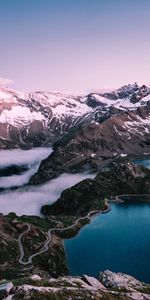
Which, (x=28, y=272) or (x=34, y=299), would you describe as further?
(x=28, y=272)

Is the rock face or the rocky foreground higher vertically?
the rocky foreground

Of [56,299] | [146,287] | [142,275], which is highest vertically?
[56,299]

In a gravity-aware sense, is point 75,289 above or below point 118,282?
above

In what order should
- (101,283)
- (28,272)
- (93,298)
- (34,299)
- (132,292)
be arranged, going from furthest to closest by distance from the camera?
1. (28,272)
2. (101,283)
3. (132,292)
4. (93,298)
5. (34,299)

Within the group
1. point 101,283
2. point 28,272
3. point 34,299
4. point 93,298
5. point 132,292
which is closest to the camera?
point 34,299

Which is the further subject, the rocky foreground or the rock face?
the rock face

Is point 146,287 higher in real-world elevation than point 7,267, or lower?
higher

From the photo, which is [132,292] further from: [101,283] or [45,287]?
[45,287]

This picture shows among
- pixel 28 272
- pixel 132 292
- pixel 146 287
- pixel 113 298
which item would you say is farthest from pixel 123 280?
pixel 28 272

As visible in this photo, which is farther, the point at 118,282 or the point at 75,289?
the point at 118,282
